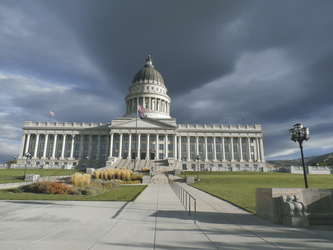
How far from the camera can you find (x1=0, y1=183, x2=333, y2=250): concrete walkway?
5.64 meters

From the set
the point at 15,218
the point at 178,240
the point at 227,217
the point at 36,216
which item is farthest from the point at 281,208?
the point at 15,218

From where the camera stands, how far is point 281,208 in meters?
8.37

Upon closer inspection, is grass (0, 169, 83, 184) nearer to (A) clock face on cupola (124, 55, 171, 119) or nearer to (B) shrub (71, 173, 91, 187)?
(B) shrub (71, 173, 91, 187)

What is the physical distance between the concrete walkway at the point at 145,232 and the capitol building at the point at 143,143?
6354 cm

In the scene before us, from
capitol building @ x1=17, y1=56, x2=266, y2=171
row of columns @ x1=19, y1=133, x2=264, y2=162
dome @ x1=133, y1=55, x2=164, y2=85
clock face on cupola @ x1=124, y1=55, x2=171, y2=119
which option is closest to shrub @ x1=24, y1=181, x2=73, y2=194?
row of columns @ x1=19, y1=133, x2=264, y2=162

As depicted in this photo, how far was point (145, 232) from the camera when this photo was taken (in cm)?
686

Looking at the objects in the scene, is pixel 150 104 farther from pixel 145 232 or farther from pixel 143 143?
pixel 145 232

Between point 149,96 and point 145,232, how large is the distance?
87.2 m

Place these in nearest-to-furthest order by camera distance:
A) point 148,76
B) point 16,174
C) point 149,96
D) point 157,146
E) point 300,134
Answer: point 300,134
point 16,174
point 157,146
point 149,96
point 148,76

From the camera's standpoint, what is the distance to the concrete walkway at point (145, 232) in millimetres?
5637

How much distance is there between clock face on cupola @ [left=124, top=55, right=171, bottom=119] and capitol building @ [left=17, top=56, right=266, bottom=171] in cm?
1234

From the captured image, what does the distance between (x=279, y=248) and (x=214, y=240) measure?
1785mm

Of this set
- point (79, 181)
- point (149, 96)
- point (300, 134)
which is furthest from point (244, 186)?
point (149, 96)

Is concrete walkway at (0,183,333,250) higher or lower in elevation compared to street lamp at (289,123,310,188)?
lower
